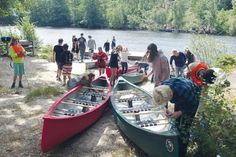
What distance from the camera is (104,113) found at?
1048 cm

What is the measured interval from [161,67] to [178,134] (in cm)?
283

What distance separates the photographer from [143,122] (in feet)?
27.9

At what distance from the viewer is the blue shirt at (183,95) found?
627 centimetres

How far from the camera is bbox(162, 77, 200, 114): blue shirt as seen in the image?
6.27m

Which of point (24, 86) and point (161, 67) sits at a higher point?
point (161, 67)

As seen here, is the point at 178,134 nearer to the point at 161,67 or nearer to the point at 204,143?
the point at 204,143

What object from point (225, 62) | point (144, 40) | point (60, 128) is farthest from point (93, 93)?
point (144, 40)

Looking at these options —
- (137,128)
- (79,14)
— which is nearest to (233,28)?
(79,14)

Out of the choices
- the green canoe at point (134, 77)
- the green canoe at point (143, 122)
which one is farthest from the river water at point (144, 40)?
the green canoe at point (143, 122)

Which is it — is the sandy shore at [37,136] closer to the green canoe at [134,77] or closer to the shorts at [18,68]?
the shorts at [18,68]

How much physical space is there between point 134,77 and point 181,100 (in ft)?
29.5

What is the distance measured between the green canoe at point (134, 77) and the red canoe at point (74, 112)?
266 cm

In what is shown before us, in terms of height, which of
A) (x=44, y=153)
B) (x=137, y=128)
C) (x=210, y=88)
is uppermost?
(x=210, y=88)

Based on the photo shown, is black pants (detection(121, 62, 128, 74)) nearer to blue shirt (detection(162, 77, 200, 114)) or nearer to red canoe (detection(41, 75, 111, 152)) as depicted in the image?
red canoe (detection(41, 75, 111, 152))
